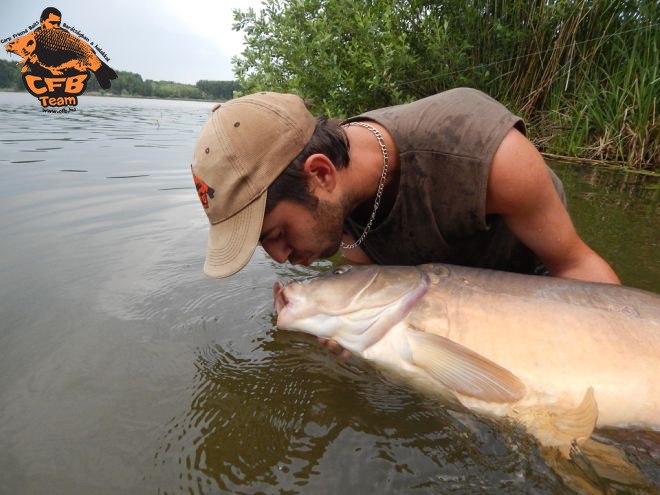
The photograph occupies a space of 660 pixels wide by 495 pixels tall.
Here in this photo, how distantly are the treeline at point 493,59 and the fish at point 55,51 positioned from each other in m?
10.4

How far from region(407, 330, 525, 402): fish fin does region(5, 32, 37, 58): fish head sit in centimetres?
1488

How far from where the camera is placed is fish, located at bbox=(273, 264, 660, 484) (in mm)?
1559

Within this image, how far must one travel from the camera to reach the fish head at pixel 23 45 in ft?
43.6

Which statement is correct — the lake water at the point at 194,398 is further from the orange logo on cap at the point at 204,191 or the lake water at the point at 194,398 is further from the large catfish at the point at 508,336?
the orange logo on cap at the point at 204,191

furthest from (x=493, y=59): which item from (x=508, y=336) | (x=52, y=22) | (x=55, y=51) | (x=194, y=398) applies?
(x=55, y=51)

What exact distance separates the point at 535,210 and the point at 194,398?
5.37 feet

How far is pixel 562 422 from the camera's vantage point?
154 centimetres

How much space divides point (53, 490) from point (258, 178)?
4.00 feet

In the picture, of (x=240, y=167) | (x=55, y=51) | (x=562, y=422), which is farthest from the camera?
(x=55, y=51)

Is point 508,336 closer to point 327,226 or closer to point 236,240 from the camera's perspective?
point 327,226

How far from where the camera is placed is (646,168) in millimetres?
6262

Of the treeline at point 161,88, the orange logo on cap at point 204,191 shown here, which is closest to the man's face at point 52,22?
the orange logo on cap at point 204,191

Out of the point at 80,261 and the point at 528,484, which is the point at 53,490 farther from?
the point at 80,261

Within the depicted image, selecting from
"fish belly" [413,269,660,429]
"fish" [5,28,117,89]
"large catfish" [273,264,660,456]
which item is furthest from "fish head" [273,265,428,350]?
"fish" [5,28,117,89]
